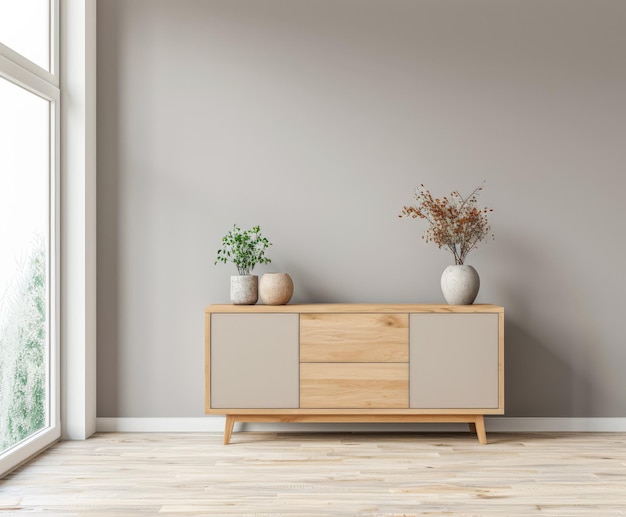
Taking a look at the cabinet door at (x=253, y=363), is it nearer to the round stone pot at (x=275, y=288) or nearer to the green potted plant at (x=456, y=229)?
the round stone pot at (x=275, y=288)

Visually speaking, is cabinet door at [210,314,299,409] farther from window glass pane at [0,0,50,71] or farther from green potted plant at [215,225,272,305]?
window glass pane at [0,0,50,71]

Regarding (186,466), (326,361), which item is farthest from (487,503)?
(186,466)

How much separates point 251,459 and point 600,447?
1.78 meters

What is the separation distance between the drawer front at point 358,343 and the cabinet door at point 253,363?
74mm

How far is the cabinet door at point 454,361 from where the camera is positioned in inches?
133

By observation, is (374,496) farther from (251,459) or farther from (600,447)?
(600,447)

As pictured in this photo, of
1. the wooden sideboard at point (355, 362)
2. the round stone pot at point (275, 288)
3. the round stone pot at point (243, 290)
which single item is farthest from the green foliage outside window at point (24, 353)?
the round stone pot at point (275, 288)

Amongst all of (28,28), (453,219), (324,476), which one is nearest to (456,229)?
(453,219)

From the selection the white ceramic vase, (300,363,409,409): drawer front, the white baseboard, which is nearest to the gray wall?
the white baseboard

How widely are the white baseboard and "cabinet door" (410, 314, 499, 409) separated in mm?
410

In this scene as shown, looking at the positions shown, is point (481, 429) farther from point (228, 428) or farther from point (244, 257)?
point (244, 257)

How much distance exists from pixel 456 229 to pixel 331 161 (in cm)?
80

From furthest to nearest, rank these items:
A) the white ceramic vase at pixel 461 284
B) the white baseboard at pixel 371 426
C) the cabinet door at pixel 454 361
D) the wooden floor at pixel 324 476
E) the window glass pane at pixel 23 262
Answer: the white baseboard at pixel 371 426, the white ceramic vase at pixel 461 284, the cabinet door at pixel 454 361, the window glass pane at pixel 23 262, the wooden floor at pixel 324 476

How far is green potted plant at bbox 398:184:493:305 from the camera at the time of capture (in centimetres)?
349
